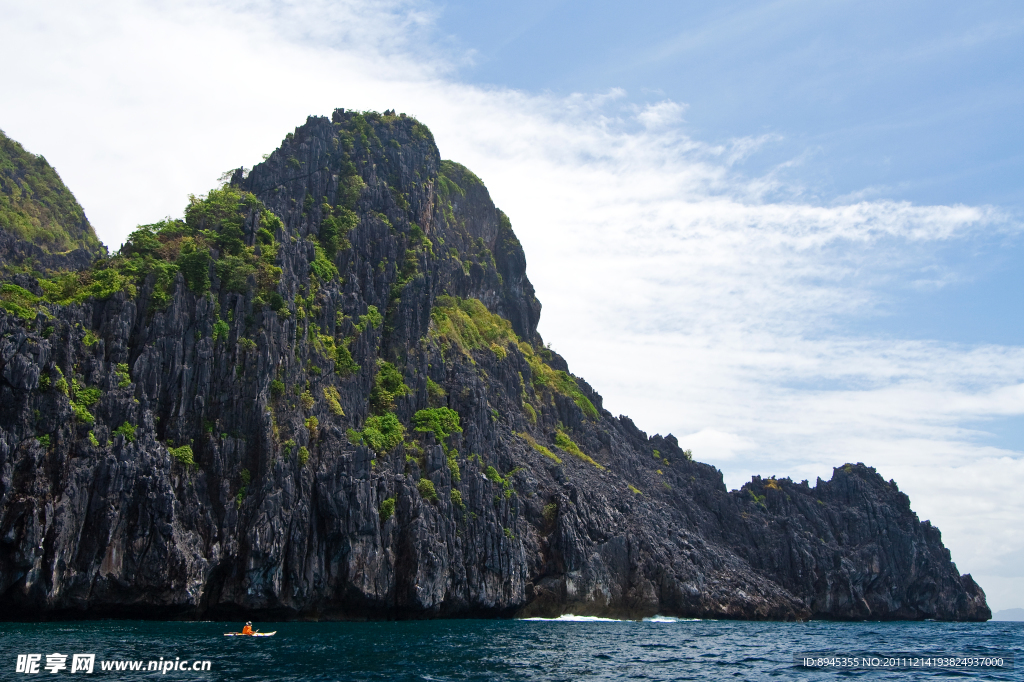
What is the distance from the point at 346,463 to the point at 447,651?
29650 millimetres

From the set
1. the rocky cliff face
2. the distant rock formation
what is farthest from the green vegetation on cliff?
the distant rock formation

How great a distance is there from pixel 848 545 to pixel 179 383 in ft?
354

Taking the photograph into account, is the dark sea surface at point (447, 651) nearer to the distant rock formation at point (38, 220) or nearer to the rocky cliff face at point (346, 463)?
the rocky cliff face at point (346, 463)

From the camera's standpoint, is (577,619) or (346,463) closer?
(346,463)

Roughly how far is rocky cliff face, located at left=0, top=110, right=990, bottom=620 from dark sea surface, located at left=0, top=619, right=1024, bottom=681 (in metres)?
5.35

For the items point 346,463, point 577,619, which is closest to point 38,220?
point 346,463

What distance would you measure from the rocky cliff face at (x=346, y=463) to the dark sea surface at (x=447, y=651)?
535cm

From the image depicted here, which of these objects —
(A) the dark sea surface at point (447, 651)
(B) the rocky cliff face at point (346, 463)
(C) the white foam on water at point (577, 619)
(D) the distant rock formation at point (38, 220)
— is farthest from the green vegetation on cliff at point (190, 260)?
(C) the white foam on water at point (577, 619)

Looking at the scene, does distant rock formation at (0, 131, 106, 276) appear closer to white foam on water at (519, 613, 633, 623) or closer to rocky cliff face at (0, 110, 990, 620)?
rocky cliff face at (0, 110, 990, 620)

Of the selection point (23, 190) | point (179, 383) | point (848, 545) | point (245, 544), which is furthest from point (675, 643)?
point (23, 190)

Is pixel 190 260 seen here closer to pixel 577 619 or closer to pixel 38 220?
pixel 577 619

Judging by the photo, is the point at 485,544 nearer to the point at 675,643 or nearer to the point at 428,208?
the point at 675,643

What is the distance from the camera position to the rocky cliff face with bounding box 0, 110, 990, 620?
6209 centimetres

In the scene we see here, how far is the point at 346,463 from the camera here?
75.9 meters
